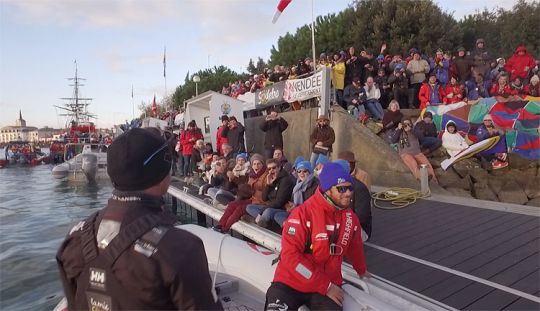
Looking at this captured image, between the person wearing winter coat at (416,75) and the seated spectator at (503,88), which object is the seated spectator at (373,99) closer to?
the person wearing winter coat at (416,75)

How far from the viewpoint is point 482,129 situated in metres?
9.16

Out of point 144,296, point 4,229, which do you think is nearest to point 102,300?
point 144,296

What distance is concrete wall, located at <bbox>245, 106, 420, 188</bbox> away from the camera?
29.5 feet

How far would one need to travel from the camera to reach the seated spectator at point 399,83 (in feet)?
37.1

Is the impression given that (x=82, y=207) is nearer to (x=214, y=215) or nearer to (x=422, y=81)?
(x=214, y=215)

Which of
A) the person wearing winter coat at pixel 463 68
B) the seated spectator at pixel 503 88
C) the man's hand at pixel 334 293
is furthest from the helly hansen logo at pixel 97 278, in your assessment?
the person wearing winter coat at pixel 463 68

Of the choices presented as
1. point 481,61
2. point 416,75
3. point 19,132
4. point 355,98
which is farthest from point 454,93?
point 19,132

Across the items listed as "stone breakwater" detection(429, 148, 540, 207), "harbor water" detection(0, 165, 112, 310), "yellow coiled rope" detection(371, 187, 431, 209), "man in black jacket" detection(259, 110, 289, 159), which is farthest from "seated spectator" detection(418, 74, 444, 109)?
"harbor water" detection(0, 165, 112, 310)

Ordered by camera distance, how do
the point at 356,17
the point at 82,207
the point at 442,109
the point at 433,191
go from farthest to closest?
1. the point at 356,17
2. the point at 82,207
3. the point at 442,109
4. the point at 433,191

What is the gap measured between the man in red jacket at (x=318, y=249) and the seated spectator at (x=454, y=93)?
336 inches

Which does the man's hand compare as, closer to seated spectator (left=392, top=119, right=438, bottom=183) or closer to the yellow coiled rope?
the yellow coiled rope

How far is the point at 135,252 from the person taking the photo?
1359 mm

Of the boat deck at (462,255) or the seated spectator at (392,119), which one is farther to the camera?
the seated spectator at (392,119)

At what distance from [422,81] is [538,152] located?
12.4ft
